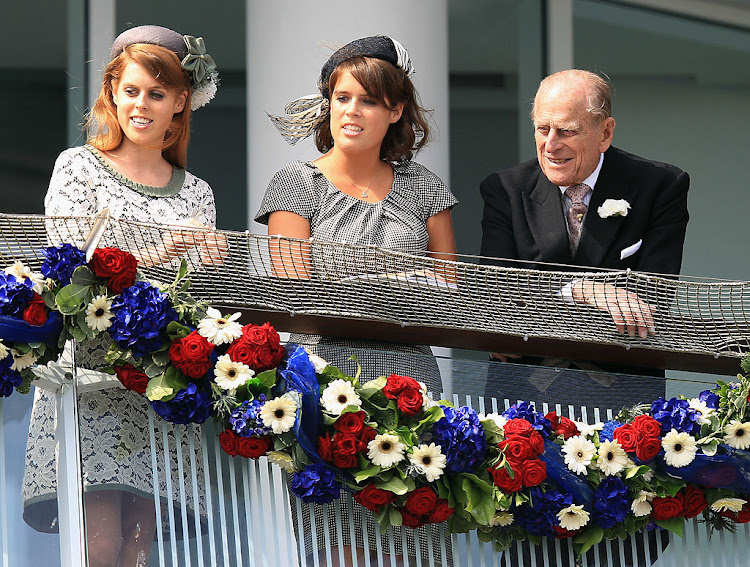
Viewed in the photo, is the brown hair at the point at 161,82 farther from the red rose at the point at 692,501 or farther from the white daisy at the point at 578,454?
the red rose at the point at 692,501

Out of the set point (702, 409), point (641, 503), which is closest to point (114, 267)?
point (641, 503)

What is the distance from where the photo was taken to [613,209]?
14.8 ft

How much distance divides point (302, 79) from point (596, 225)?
223 centimetres

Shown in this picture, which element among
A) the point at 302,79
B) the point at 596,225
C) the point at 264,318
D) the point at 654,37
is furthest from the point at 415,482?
the point at 654,37

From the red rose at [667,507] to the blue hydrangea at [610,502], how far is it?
98 millimetres

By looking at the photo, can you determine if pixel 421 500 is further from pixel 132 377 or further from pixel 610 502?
pixel 132 377

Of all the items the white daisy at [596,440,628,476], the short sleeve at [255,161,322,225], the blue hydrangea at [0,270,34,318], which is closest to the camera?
the blue hydrangea at [0,270,34,318]

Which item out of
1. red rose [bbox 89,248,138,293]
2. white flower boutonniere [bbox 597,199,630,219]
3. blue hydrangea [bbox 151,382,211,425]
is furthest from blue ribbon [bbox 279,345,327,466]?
white flower boutonniere [bbox 597,199,630,219]

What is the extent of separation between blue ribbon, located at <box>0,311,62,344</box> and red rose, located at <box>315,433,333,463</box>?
0.72 meters

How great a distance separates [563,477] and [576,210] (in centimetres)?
100

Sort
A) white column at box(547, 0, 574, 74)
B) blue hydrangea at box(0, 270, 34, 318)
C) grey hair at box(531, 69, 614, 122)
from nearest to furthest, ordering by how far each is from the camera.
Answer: blue hydrangea at box(0, 270, 34, 318) → grey hair at box(531, 69, 614, 122) → white column at box(547, 0, 574, 74)

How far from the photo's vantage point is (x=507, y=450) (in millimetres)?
3879

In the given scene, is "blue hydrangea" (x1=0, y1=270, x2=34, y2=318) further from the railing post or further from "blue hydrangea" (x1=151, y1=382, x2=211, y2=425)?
"blue hydrangea" (x1=151, y1=382, x2=211, y2=425)

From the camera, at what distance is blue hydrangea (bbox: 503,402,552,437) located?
157 inches
